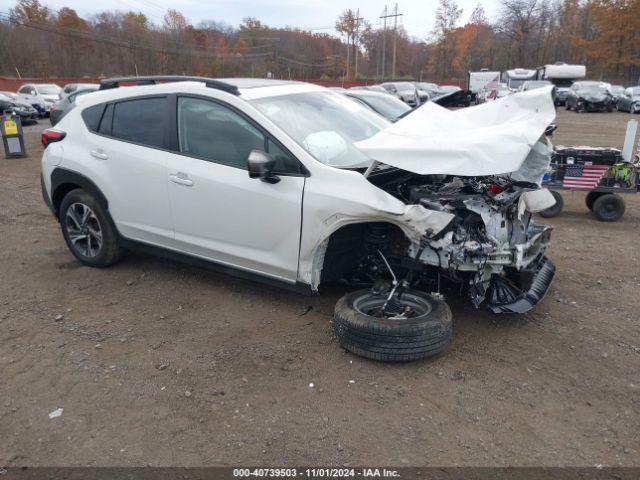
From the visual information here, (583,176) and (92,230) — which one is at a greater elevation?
(583,176)

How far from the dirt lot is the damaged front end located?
0.33 meters

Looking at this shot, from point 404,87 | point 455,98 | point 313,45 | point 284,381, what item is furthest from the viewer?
point 313,45

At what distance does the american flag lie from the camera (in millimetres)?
7078

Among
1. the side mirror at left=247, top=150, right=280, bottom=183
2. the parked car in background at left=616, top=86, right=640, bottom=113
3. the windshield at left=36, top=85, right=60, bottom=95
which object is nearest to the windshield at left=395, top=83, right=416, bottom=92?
the parked car in background at left=616, top=86, right=640, bottom=113

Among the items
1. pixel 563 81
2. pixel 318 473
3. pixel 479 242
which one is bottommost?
pixel 318 473

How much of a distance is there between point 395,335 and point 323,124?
188 centimetres

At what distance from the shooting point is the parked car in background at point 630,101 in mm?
27081

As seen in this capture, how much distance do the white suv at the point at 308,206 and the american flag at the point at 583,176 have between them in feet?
10.9

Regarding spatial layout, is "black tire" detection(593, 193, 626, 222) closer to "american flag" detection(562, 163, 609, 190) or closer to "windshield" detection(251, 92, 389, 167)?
"american flag" detection(562, 163, 609, 190)

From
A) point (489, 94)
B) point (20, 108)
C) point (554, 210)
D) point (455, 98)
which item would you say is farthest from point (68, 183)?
point (20, 108)

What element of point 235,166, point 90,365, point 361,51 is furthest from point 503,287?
point 361,51

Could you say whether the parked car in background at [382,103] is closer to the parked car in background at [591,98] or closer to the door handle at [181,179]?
the door handle at [181,179]

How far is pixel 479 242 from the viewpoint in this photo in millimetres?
3604

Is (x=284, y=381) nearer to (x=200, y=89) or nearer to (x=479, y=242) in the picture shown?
(x=479, y=242)
